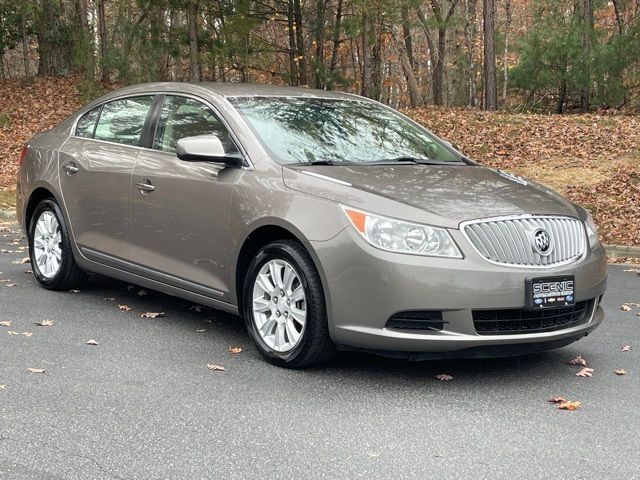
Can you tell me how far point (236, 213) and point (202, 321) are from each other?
1354mm

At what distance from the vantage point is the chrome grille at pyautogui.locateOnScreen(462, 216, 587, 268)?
4.62 meters

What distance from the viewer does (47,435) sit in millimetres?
3975

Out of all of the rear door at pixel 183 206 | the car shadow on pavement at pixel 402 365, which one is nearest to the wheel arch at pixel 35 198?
the rear door at pixel 183 206

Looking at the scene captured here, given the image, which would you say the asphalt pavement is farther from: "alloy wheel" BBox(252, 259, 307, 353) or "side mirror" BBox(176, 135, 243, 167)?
"side mirror" BBox(176, 135, 243, 167)

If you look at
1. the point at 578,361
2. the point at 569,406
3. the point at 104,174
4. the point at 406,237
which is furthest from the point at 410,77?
the point at 569,406

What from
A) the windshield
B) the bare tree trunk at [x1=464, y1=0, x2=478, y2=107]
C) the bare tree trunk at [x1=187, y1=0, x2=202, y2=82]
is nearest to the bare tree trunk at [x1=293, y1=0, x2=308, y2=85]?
the bare tree trunk at [x1=187, y1=0, x2=202, y2=82]

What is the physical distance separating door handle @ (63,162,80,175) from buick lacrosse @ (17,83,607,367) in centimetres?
1

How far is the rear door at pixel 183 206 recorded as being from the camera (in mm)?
5504

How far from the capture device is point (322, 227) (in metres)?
4.80

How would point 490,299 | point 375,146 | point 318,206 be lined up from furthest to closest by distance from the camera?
point 375,146
point 318,206
point 490,299

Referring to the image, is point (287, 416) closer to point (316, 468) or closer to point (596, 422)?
point (316, 468)

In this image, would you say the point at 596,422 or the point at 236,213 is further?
the point at 236,213

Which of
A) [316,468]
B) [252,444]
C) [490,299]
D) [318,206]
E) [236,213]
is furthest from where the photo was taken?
[236,213]

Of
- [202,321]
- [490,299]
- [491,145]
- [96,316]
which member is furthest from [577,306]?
[491,145]
